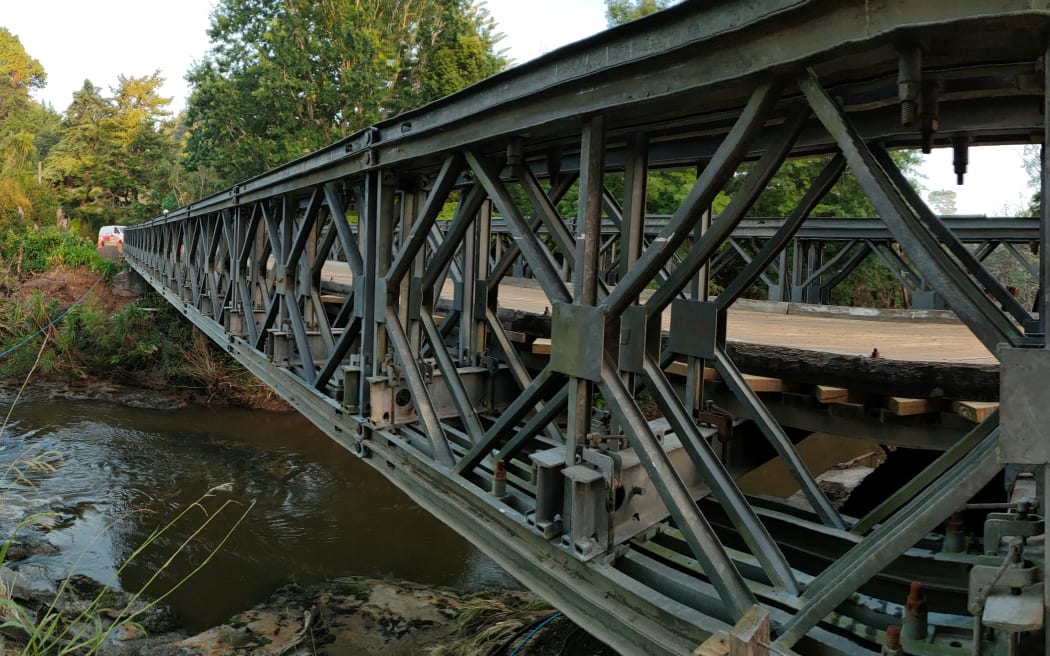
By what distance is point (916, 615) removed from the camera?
6.93 ft

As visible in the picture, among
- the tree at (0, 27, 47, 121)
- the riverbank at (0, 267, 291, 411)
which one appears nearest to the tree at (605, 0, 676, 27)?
the riverbank at (0, 267, 291, 411)

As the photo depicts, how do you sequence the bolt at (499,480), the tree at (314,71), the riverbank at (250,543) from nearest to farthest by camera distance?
the bolt at (499,480) < the riverbank at (250,543) < the tree at (314,71)

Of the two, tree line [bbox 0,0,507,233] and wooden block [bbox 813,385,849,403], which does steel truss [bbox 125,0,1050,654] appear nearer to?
wooden block [bbox 813,385,849,403]

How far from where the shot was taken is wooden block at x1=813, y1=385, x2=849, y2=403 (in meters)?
3.58

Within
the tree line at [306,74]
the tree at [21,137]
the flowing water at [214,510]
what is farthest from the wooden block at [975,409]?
the tree at [21,137]

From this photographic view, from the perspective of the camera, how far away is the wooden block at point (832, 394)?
358 centimetres

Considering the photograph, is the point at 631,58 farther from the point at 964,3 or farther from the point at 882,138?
the point at 882,138

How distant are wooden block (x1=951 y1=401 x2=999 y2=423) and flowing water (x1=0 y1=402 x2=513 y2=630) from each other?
5016 mm

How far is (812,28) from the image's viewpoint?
1984 mm

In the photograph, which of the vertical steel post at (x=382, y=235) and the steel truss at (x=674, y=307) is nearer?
the steel truss at (x=674, y=307)

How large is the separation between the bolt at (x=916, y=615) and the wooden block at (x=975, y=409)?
53.4 inches

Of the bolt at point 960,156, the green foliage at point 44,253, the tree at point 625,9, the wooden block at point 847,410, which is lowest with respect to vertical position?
the wooden block at point 847,410

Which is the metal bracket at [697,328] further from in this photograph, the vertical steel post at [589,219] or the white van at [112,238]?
the white van at [112,238]

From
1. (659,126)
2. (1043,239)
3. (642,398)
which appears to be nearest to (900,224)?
(1043,239)
